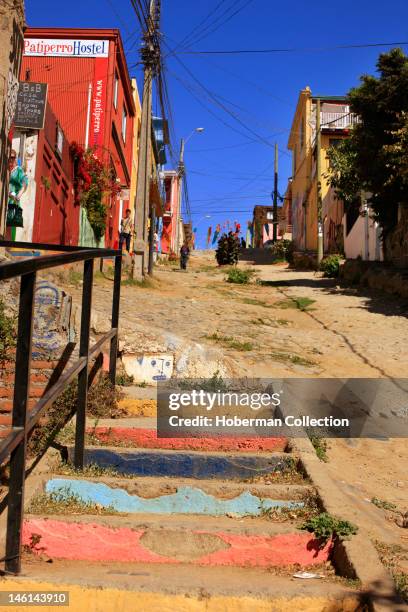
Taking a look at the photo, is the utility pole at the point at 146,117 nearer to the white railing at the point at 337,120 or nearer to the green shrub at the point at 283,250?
the white railing at the point at 337,120

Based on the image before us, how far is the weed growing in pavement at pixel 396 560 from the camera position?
7.79 ft

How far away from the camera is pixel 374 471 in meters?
4.12

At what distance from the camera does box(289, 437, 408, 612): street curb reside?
2213 millimetres

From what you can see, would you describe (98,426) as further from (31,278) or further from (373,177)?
(373,177)

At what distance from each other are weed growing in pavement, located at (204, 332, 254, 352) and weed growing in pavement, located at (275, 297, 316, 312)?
5.07 metres

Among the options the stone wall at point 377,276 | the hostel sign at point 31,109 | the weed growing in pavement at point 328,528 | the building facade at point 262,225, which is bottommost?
the weed growing in pavement at point 328,528

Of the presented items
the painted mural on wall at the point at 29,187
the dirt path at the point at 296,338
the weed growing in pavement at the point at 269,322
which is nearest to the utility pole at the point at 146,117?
the dirt path at the point at 296,338

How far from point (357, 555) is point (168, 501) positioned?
1131 mm

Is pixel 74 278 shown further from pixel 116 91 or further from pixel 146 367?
pixel 116 91

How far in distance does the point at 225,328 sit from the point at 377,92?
9709 millimetres

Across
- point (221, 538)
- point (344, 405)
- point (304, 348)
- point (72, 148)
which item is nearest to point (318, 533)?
point (221, 538)

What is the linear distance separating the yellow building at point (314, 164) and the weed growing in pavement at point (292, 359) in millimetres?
19126

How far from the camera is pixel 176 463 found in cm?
365

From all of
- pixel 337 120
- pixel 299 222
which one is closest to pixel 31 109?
pixel 337 120
